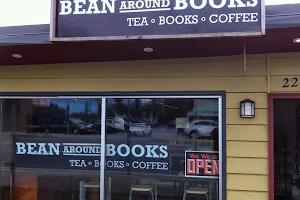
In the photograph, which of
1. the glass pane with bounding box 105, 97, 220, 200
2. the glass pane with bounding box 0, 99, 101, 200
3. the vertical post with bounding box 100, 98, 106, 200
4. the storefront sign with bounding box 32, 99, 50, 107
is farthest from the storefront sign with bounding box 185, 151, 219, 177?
the storefront sign with bounding box 32, 99, 50, 107

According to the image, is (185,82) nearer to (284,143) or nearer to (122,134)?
(122,134)

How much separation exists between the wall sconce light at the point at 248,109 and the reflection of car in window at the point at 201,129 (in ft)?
1.46

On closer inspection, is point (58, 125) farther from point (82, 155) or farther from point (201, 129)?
point (201, 129)

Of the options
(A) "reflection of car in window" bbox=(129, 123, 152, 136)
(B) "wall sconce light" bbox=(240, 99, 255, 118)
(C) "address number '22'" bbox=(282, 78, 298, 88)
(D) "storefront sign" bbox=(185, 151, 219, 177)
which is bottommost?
(D) "storefront sign" bbox=(185, 151, 219, 177)

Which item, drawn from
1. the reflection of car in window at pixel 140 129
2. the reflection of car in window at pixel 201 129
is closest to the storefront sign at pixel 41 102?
the reflection of car in window at pixel 140 129

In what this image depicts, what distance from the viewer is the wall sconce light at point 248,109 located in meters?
4.75

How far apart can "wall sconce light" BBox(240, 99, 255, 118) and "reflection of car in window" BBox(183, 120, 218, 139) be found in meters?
0.44

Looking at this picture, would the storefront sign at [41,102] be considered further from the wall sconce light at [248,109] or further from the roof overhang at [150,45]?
the wall sconce light at [248,109]

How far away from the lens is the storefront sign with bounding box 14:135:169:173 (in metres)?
5.36

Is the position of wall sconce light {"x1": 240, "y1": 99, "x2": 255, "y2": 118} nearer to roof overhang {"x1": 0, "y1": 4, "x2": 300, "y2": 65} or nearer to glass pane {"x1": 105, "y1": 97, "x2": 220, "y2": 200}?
glass pane {"x1": 105, "y1": 97, "x2": 220, "y2": 200}

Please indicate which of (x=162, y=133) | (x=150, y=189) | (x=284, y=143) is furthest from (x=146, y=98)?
(x=284, y=143)

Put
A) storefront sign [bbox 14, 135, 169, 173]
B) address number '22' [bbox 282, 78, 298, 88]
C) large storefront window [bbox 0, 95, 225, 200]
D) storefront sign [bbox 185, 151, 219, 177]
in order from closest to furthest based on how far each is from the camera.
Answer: address number '22' [bbox 282, 78, 298, 88]
storefront sign [bbox 185, 151, 219, 177]
large storefront window [bbox 0, 95, 225, 200]
storefront sign [bbox 14, 135, 169, 173]

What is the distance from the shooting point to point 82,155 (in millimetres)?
5594

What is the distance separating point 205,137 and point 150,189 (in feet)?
3.86
